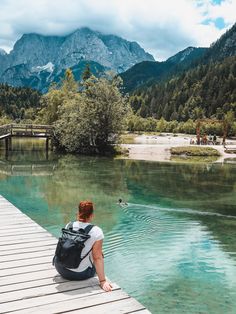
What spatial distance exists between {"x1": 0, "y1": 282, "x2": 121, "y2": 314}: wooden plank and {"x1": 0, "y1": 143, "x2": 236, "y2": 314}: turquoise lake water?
347 centimetres

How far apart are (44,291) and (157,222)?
40.8ft

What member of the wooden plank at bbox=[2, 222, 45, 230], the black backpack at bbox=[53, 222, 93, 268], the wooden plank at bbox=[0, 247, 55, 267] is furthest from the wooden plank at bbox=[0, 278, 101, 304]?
the wooden plank at bbox=[2, 222, 45, 230]

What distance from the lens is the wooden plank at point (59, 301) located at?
6441 mm

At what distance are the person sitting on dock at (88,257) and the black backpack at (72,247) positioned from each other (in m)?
0.06

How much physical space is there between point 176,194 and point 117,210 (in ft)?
22.7

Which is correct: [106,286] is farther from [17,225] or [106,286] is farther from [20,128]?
[20,128]

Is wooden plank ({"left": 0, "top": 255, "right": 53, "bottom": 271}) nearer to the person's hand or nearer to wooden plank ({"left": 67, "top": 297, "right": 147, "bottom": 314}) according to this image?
the person's hand

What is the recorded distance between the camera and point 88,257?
7539mm

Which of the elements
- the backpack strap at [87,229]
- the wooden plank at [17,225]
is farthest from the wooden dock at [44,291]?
the wooden plank at [17,225]

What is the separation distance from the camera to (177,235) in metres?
17.0

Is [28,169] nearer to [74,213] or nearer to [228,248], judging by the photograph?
[74,213]

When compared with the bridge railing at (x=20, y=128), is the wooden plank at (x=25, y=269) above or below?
below

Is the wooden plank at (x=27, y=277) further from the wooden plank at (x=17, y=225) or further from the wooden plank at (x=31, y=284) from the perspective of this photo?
the wooden plank at (x=17, y=225)

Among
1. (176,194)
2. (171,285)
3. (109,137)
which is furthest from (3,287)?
(109,137)
